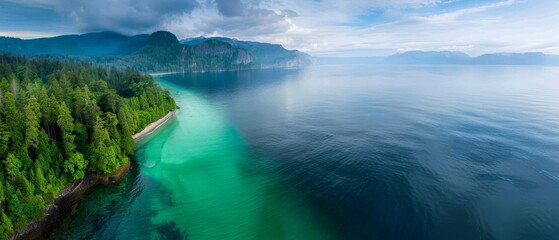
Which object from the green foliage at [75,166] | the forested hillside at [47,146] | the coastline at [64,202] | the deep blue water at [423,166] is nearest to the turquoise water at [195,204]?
the coastline at [64,202]

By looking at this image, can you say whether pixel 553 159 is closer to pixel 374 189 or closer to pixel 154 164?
pixel 374 189

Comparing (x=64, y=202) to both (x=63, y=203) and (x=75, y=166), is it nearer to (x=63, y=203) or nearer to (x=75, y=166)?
(x=63, y=203)

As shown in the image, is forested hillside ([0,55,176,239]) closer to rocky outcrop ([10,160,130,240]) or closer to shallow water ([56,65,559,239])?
rocky outcrop ([10,160,130,240])

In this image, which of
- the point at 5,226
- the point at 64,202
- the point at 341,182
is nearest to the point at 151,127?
the point at 64,202

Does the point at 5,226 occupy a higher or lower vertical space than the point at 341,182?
higher

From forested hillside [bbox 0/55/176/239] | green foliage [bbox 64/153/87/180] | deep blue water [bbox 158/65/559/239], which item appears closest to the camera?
forested hillside [bbox 0/55/176/239]

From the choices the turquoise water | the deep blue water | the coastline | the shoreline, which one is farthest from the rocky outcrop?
the deep blue water
